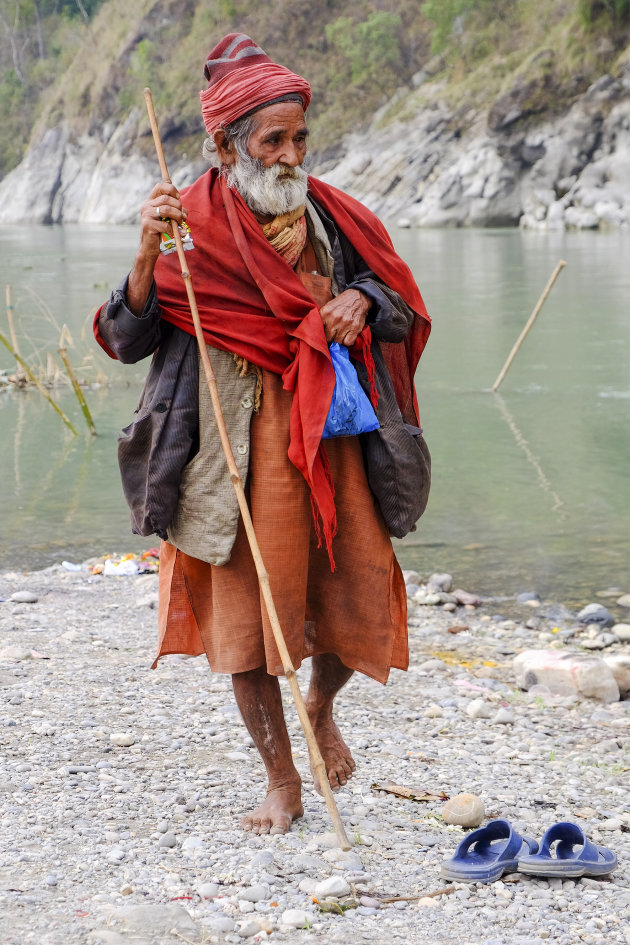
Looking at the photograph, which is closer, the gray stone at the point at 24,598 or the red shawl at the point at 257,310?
the red shawl at the point at 257,310

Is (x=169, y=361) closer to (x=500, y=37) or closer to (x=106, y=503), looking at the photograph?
(x=106, y=503)

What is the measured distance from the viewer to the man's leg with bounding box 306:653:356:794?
9.68ft

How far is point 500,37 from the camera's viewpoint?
161 feet

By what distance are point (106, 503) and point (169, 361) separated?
506cm

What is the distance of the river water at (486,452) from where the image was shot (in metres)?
6.32

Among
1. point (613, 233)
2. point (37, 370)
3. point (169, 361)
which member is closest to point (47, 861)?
point (169, 361)

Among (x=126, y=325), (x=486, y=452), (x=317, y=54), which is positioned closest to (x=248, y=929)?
(x=126, y=325)

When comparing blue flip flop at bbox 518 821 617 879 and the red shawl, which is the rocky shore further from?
the red shawl

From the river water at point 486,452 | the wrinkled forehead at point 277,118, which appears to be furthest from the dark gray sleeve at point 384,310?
the river water at point 486,452

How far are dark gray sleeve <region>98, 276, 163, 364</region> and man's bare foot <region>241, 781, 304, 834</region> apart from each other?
3.66 ft

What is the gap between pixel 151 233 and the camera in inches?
99.6

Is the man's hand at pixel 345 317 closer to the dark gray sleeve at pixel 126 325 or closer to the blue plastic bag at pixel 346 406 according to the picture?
the blue plastic bag at pixel 346 406

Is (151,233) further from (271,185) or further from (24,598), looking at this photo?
(24,598)

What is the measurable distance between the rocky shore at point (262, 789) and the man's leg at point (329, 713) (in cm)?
7
